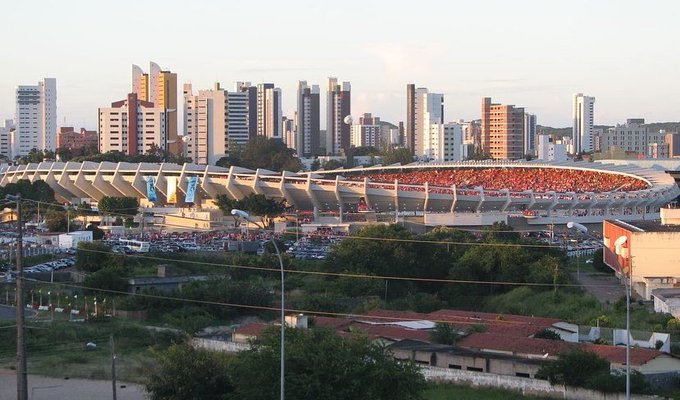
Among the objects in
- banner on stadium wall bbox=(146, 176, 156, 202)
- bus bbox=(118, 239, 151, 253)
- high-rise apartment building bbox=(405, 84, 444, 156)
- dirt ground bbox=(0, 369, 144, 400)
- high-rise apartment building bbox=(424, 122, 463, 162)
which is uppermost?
high-rise apartment building bbox=(405, 84, 444, 156)

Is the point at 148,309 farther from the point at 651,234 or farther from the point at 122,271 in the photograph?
the point at 651,234

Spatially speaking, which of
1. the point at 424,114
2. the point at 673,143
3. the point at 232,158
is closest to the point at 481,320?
the point at 232,158

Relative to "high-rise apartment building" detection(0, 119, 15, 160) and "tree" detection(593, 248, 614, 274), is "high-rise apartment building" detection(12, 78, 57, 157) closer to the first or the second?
"high-rise apartment building" detection(0, 119, 15, 160)

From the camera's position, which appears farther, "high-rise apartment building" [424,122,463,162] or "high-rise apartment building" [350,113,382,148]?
"high-rise apartment building" [350,113,382,148]

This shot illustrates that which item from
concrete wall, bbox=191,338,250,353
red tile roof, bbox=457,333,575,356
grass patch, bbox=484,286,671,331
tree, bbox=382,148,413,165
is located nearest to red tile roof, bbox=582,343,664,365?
red tile roof, bbox=457,333,575,356

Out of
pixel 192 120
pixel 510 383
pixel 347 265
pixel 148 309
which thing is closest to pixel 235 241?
pixel 347 265

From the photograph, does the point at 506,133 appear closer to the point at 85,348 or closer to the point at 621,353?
the point at 85,348

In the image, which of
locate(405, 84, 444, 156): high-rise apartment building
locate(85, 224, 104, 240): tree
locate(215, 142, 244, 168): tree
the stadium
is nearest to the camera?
locate(85, 224, 104, 240): tree
